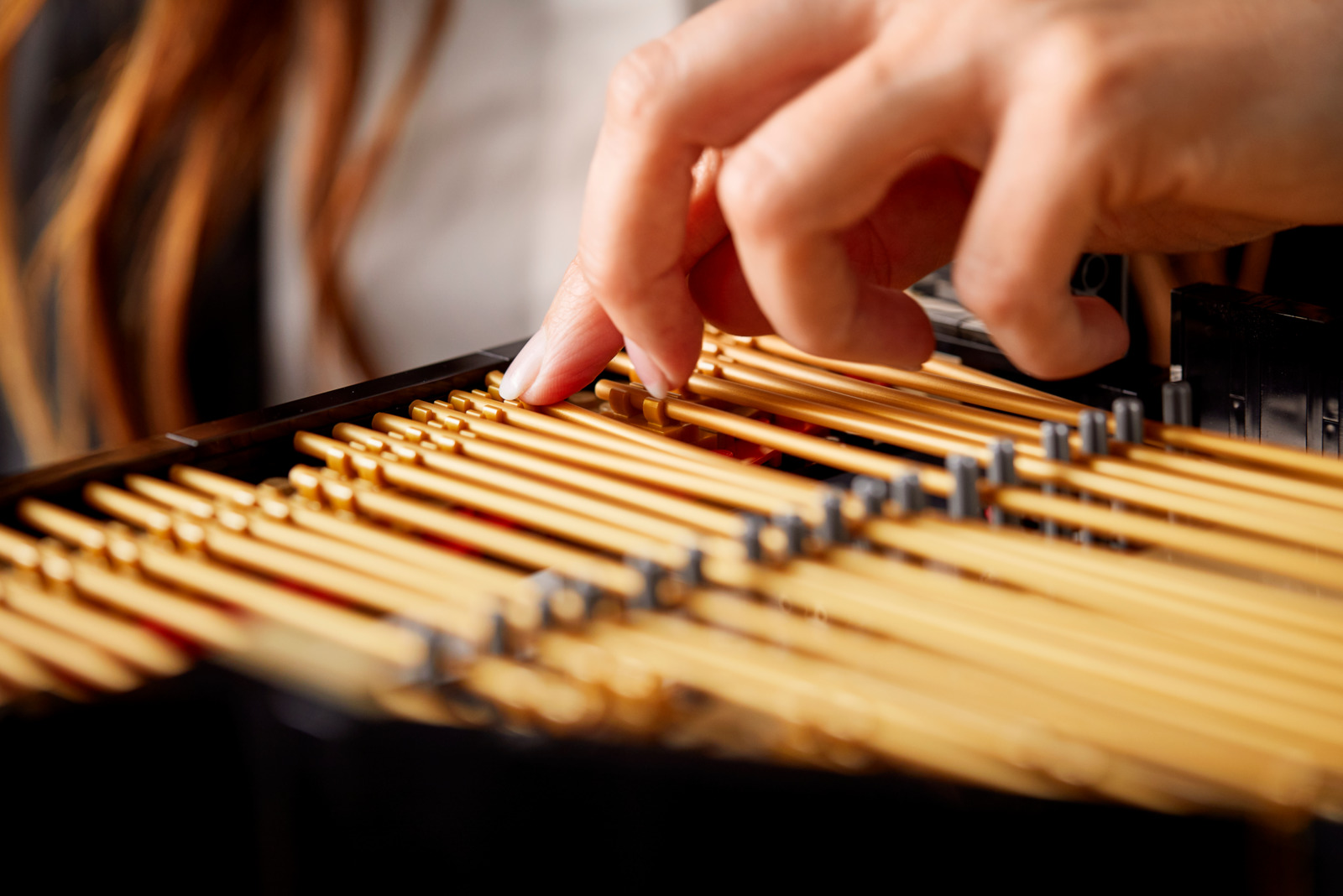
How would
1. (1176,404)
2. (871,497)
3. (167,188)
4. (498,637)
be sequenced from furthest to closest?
(167,188) → (1176,404) → (871,497) → (498,637)

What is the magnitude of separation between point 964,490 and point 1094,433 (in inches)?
4.0

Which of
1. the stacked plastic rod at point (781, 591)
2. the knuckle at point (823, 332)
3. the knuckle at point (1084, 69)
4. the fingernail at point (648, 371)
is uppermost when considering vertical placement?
the knuckle at point (1084, 69)

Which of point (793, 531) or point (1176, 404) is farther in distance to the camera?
point (1176, 404)

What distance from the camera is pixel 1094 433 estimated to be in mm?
660

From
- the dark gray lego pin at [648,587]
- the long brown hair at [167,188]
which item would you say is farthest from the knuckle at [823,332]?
the long brown hair at [167,188]

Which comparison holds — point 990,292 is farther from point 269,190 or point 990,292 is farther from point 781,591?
point 269,190

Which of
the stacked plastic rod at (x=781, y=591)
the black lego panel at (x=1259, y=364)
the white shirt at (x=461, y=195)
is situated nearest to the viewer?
the stacked plastic rod at (x=781, y=591)

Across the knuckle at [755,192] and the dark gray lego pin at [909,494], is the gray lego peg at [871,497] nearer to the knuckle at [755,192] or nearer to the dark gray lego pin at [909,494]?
the dark gray lego pin at [909,494]

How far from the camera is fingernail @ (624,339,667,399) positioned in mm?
758

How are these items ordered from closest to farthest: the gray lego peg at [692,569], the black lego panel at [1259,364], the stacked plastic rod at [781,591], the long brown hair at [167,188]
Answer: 1. the stacked plastic rod at [781,591]
2. the gray lego peg at [692,569]
3. the black lego panel at [1259,364]
4. the long brown hair at [167,188]

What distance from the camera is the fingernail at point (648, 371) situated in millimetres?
758

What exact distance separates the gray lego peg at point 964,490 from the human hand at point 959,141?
10cm

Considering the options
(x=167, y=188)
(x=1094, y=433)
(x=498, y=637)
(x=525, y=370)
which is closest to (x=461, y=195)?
(x=167, y=188)

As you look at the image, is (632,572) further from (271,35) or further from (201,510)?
(271,35)
